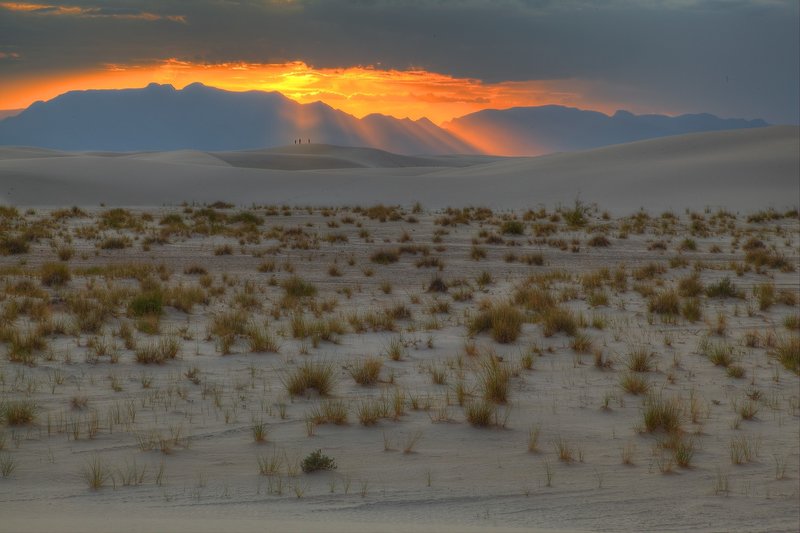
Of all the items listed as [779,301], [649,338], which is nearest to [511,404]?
[649,338]

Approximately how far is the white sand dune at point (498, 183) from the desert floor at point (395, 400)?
31820 millimetres

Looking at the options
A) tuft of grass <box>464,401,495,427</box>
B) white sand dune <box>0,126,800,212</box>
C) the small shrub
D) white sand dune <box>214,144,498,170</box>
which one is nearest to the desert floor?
tuft of grass <box>464,401,495,427</box>

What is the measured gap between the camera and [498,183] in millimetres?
59375

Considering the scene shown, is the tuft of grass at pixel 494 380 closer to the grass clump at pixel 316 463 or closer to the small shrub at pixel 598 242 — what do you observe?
the grass clump at pixel 316 463

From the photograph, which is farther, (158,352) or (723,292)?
(723,292)

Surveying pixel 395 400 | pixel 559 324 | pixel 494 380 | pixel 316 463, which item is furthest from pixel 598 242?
→ pixel 316 463

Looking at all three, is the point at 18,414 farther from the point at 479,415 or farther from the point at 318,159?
the point at 318,159

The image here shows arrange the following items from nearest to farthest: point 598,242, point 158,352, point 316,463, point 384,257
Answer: point 316,463, point 158,352, point 384,257, point 598,242

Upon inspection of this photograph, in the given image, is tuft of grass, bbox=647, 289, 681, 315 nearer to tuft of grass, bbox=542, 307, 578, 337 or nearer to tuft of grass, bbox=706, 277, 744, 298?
tuft of grass, bbox=706, 277, 744, 298

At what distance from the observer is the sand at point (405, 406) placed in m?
6.73

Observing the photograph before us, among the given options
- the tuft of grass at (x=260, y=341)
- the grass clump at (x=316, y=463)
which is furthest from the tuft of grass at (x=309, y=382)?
the grass clump at (x=316, y=463)

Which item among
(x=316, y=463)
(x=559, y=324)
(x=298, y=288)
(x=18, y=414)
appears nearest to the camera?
(x=316, y=463)

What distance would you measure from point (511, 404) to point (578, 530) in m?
3.06

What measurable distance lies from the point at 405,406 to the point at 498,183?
51.1 m
